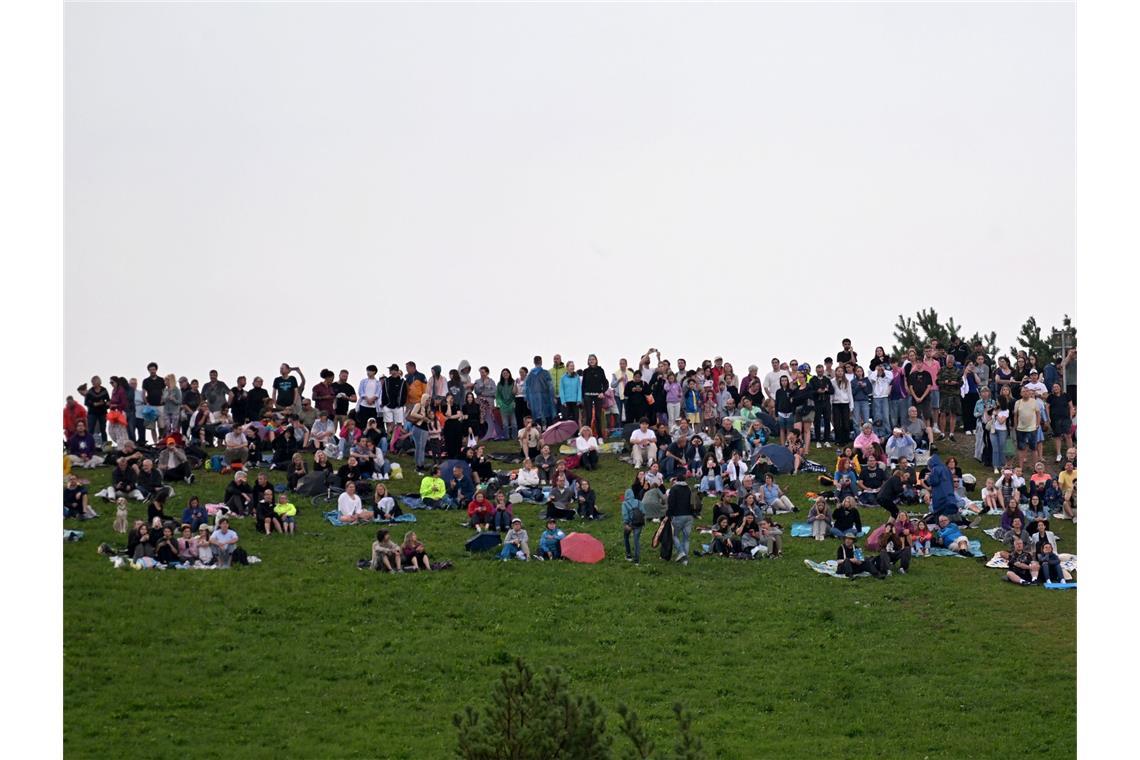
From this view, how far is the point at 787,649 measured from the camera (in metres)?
29.8

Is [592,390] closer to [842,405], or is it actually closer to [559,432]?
[559,432]

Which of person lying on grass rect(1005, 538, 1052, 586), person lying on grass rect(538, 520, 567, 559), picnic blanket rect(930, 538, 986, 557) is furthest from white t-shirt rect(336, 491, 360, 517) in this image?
person lying on grass rect(1005, 538, 1052, 586)

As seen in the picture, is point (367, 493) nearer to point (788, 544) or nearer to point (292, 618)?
point (292, 618)

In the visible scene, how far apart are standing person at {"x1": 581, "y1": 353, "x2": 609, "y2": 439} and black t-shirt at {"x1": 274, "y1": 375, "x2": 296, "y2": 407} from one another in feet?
22.3

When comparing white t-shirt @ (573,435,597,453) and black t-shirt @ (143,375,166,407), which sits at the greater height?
black t-shirt @ (143,375,166,407)

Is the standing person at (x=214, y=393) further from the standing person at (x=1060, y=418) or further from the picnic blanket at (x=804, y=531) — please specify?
the standing person at (x=1060, y=418)

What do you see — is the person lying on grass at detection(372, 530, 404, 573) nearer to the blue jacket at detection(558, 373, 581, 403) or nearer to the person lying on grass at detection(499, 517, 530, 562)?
the person lying on grass at detection(499, 517, 530, 562)

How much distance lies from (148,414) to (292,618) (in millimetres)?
9408

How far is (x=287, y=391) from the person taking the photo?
1564 inches

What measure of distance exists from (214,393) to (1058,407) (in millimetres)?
19140

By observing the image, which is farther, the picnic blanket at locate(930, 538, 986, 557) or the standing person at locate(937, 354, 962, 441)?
the standing person at locate(937, 354, 962, 441)

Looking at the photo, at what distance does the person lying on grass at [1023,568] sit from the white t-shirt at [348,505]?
13008mm

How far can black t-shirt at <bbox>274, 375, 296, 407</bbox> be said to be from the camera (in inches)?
1561

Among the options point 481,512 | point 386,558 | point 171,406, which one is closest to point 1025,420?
point 481,512
